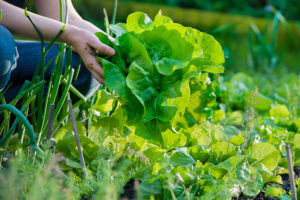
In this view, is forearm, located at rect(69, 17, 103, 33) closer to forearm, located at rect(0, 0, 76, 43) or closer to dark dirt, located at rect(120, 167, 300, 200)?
forearm, located at rect(0, 0, 76, 43)

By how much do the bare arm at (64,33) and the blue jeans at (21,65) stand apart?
0.06 meters

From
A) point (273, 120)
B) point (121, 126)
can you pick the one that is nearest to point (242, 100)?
point (273, 120)

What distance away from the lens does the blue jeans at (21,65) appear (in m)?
1.19

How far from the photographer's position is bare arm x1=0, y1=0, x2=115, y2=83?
1191mm

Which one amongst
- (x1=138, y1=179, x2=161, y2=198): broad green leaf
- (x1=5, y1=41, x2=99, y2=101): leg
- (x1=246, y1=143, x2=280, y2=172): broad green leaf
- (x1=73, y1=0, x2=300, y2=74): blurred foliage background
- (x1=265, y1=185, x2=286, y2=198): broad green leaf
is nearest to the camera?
(x1=138, y1=179, x2=161, y2=198): broad green leaf

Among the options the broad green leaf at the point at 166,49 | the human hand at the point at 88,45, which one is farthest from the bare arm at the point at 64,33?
the broad green leaf at the point at 166,49

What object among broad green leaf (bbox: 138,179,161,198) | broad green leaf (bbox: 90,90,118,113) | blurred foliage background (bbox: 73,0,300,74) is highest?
broad green leaf (bbox: 90,90,118,113)

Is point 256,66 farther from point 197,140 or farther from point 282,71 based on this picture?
point 197,140

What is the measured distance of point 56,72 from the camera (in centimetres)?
123

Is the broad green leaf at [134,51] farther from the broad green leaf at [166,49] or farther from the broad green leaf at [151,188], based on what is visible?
the broad green leaf at [151,188]

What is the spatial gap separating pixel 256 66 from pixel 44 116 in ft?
8.66

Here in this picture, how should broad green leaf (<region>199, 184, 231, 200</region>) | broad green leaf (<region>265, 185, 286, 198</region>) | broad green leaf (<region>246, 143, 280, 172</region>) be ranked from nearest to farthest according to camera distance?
broad green leaf (<region>199, 184, 231, 200</region>) < broad green leaf (<region>265, 185, 286, 198</region>) < broad green leaf (<region>246, 143, 280, 172</region>)

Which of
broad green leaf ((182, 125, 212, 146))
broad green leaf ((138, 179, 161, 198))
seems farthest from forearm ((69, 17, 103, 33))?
broad green leaf ((138, 179, 161, 198))

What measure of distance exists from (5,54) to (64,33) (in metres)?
0.18
